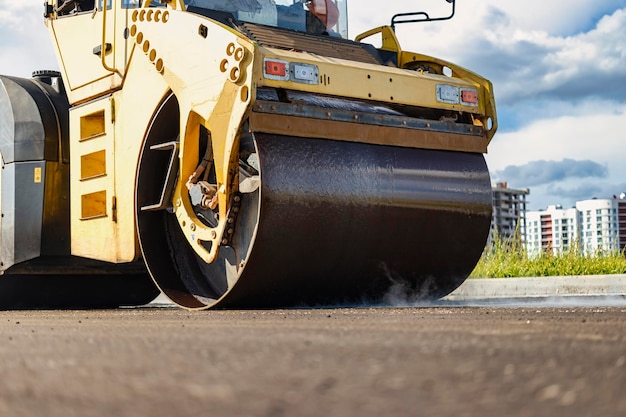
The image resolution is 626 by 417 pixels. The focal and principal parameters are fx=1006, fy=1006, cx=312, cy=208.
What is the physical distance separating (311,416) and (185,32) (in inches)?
176

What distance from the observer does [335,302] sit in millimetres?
5777

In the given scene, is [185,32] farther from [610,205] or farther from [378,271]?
[610,205]

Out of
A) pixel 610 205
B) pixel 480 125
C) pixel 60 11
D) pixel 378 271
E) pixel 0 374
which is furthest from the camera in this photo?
pixel 610 205

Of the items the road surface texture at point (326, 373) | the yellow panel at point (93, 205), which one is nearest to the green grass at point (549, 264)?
the yellow panel at point (93, 205)

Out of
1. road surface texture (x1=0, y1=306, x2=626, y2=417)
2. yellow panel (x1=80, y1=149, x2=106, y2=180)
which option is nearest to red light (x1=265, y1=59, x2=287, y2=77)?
yellow panel (x1=80, y1=149, x2=106, y2=180)

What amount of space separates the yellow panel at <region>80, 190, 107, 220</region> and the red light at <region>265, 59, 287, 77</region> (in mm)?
1723

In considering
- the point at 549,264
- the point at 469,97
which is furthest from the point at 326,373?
the point at 549,264

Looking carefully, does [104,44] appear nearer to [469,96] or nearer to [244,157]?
[244,157]

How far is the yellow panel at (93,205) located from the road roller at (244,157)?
0.01 metres

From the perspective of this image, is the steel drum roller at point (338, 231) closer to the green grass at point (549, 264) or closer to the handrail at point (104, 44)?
the handrail at point (104, 44)

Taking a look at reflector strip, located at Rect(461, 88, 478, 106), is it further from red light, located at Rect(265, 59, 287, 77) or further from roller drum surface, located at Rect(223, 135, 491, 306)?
red light, located at Rect(265, 59, 287, 77)

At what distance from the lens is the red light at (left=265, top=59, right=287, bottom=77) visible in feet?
17.4

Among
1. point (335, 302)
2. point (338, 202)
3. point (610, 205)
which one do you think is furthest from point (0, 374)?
point (610, 205)

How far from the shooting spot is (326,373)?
6.23ft
